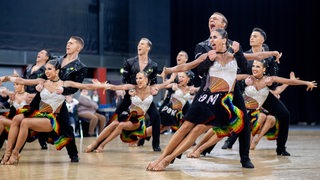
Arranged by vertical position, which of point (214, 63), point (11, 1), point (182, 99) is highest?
point (11, 1)

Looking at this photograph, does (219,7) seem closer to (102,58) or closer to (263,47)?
(102,58)

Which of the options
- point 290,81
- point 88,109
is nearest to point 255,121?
point 290,81

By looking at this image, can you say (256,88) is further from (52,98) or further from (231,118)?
(52,98)

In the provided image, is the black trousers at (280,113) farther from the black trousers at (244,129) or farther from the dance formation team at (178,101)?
the black trousers at (244,129)

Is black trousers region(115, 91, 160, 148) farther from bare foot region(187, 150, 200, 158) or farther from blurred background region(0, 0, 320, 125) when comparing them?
blurred background region(0, 0, 320, 125)

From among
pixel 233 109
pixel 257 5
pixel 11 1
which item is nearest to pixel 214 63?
pixel 233 109

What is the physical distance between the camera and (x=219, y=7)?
15508 millimetres

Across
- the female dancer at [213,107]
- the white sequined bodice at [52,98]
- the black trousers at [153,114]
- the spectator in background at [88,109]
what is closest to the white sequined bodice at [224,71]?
the female dancer at [213,107]

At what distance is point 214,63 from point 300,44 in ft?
35.0

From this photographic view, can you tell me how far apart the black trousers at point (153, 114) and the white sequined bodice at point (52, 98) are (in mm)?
1710

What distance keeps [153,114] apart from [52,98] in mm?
2162

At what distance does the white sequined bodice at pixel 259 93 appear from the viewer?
670 centimetres

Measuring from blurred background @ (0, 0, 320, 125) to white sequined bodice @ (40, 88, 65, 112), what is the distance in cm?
689

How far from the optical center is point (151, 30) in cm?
1488
